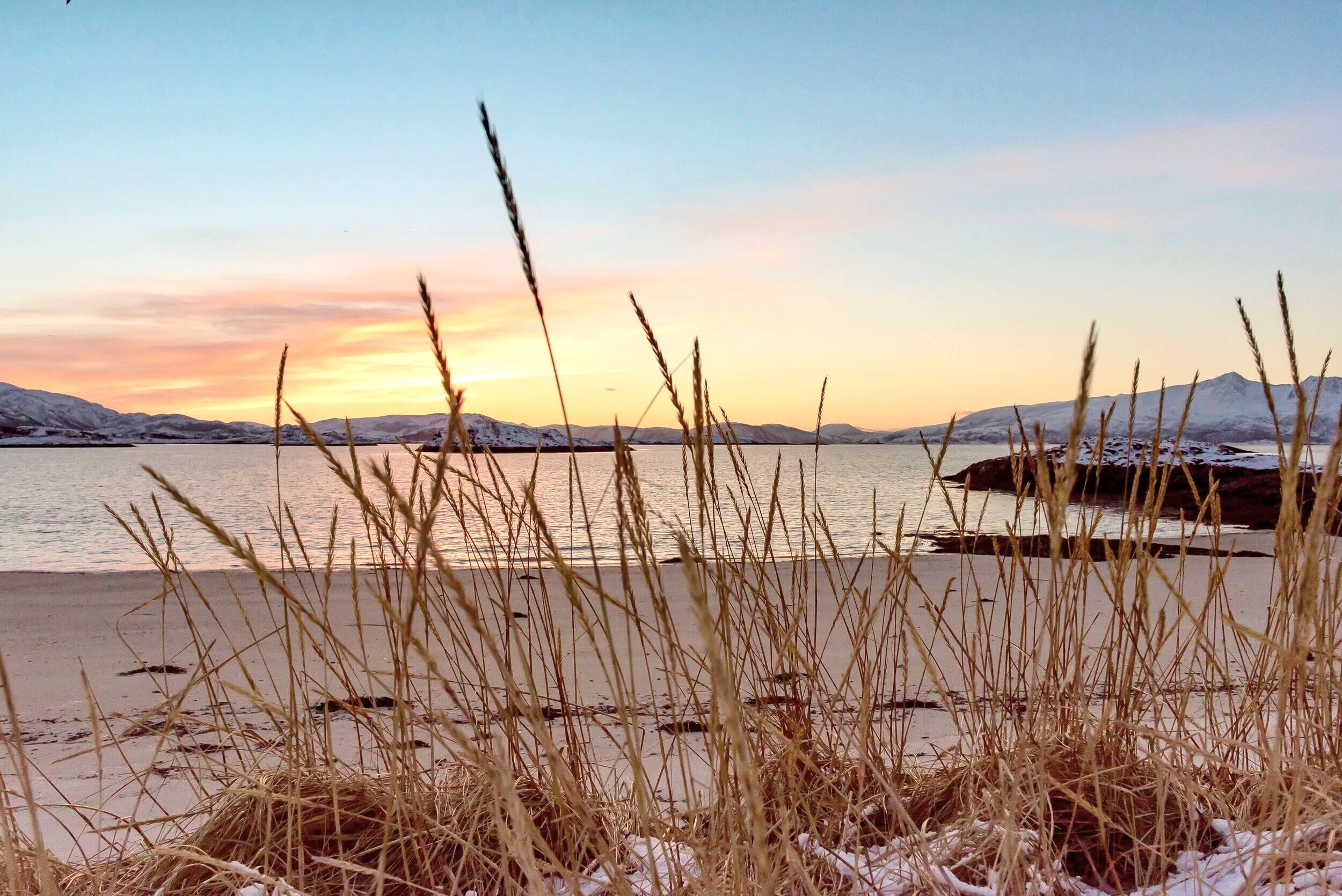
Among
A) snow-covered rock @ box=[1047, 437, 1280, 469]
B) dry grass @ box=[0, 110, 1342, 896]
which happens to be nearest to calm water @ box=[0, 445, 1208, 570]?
dry grass @ box=[0, 110, 1342, 896]

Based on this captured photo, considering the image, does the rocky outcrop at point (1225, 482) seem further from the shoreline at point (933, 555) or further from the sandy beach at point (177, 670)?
the sandy beach at point (177, 670)

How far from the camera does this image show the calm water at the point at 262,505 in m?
10.8

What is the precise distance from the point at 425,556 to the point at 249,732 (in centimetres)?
116

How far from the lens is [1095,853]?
162 centimetres

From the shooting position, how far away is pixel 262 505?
2205 centimetres

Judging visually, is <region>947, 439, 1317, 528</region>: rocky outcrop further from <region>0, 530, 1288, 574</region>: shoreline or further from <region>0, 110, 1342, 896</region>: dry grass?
<region>0, 110, 1342, 896</region>: dry grass

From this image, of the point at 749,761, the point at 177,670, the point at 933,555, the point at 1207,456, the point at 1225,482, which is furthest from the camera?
the point at 1207,456

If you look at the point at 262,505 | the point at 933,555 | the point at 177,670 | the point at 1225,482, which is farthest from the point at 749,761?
the point at 262,505

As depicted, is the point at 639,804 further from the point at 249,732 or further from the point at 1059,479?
the point at 249,732

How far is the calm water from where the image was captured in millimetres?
10781

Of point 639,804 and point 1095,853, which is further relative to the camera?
point 1095,853

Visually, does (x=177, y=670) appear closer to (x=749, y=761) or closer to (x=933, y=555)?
(x=749, y=761)

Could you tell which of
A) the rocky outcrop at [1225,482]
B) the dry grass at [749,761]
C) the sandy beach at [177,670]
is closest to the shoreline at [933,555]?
the sandy beach at [177,670]

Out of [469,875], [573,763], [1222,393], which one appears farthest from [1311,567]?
[1222,393]
